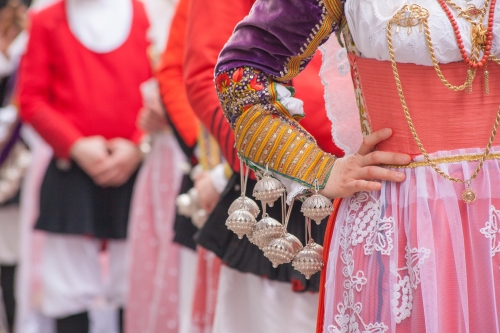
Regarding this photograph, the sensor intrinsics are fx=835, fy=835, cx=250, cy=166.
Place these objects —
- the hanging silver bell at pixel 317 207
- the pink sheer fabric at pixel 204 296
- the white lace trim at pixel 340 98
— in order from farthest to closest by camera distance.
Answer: the pink sheer fabric at pixel 204 296
the white lace trim at pixel 340 98
the hanging silver bell at pixel 317 207

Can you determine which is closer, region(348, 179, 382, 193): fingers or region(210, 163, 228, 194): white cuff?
region(348, 179, 382, 193): fingers

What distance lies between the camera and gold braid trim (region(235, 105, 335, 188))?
1423mm

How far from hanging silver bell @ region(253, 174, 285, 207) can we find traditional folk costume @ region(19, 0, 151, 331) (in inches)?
72.7

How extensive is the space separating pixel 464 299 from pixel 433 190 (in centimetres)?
17

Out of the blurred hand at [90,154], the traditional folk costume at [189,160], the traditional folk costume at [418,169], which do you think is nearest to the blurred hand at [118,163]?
the blurred hand at [90,154]

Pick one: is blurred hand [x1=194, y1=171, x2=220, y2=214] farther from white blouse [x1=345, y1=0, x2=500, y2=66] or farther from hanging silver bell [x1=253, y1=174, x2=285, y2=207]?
white blouse [x1=345, y1=0, x2=500, y2=66]

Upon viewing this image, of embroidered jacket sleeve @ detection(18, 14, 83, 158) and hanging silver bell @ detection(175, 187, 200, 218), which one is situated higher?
embroidered jacket sleeve @ detection(18, 14, 83, 158)

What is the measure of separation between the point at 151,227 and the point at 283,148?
1760 mm

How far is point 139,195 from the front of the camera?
3.14 meters

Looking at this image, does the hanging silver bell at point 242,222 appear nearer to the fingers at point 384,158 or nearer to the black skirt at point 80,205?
the fingers at point 384,158

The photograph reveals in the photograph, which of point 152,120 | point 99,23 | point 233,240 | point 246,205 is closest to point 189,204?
point 233,240

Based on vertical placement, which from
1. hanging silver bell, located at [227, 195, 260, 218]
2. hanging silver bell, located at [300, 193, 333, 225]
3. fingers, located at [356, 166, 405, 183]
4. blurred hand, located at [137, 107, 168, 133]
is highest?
blurred hand, located at [137, 107, 168, 133]

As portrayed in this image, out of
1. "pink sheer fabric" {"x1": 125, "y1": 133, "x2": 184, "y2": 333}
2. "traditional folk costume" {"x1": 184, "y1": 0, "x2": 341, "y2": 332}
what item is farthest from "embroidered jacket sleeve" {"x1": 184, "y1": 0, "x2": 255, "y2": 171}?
"pink sheer fabric" {"x1": 125, "y1": 133, "x2": 184, "y2": 333}

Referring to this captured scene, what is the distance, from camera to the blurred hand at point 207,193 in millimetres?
2129
